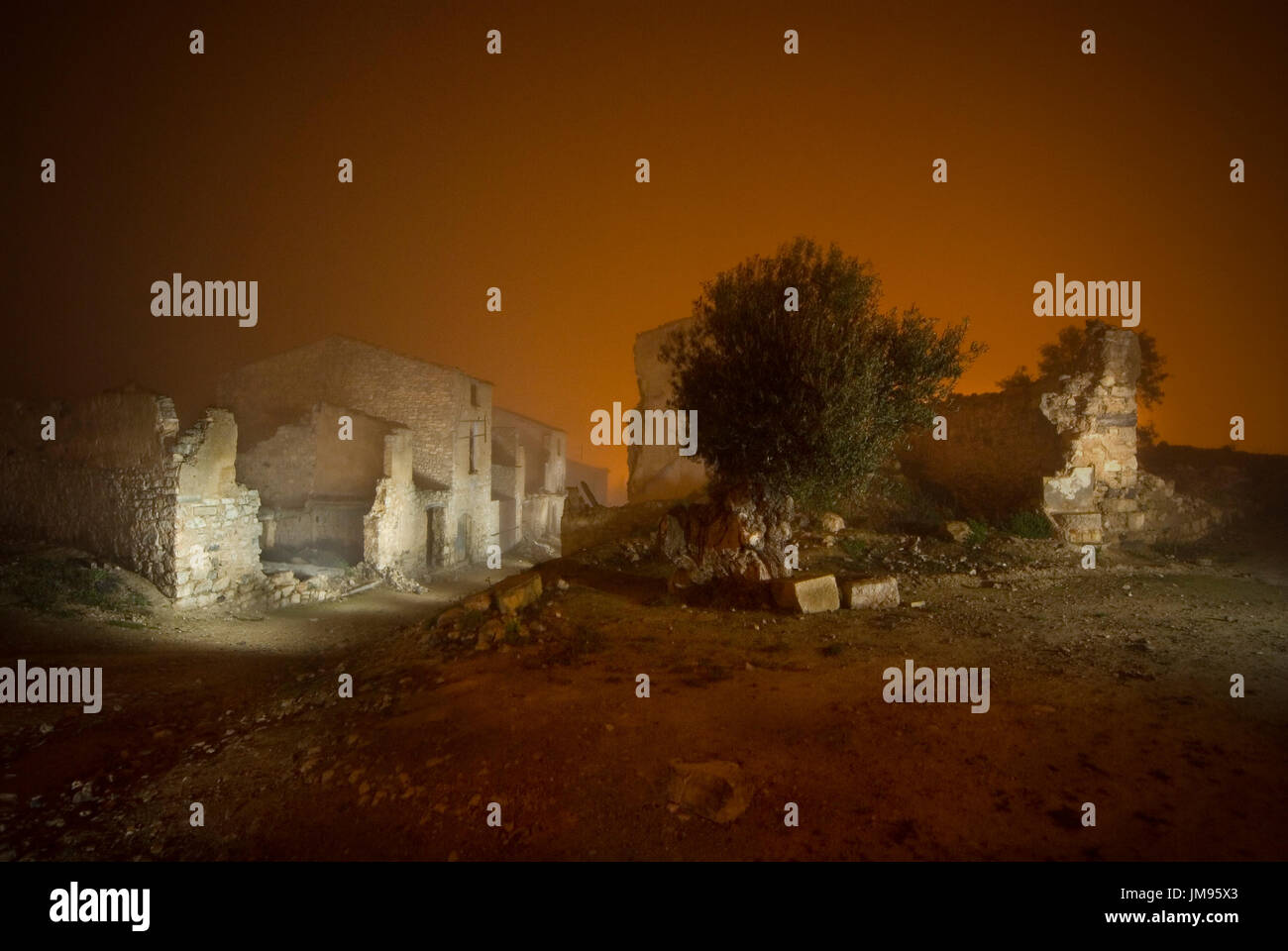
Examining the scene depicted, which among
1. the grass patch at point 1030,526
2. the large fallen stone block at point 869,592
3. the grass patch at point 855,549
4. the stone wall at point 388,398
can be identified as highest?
the stone wall at point 388,398

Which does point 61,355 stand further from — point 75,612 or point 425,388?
point 75,612

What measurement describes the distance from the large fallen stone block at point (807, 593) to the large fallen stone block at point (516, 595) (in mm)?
4161

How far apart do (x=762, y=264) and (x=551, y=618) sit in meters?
7.83

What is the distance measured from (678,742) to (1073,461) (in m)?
15.9

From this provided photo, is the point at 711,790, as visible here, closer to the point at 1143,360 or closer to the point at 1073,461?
the point at 1073,461

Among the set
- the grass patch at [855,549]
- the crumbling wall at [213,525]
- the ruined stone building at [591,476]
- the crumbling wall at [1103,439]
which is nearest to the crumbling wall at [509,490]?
the crumbling wall at [213,525]

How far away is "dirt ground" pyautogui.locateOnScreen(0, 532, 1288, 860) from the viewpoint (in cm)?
439

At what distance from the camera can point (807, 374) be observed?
33.8ft

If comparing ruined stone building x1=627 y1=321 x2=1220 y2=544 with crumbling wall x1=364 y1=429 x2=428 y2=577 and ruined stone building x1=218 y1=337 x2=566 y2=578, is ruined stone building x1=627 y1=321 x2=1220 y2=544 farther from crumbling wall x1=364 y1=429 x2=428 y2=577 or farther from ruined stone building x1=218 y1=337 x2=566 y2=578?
ruined stone building x1=218 y1=337 x2=566 y2=578

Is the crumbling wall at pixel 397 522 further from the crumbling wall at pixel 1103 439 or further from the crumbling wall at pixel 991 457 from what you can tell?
the crumbling wall at pixel 1103 439

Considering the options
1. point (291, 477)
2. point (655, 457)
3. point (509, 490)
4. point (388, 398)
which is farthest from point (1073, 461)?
point (509, 490)

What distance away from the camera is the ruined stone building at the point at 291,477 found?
14.1 meters

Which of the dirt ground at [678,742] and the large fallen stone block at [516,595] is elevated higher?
the large fallen stone block at [516,595]
